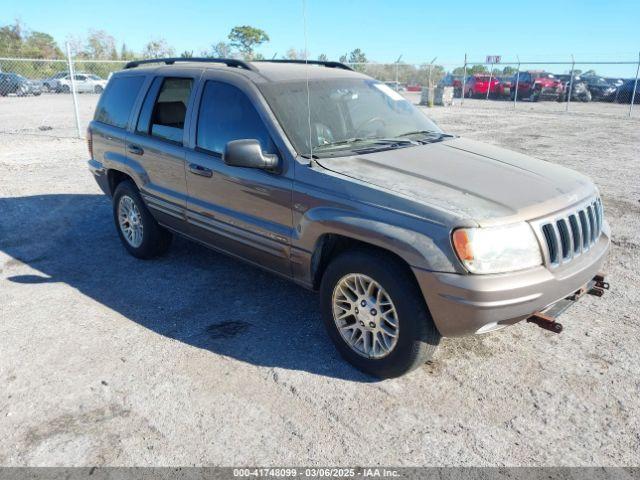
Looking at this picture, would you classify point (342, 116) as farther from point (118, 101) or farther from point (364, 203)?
point (118, 101)

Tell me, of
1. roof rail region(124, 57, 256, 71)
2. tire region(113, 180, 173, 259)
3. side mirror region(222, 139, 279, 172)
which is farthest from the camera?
tire region(113, 180, 173, 259)

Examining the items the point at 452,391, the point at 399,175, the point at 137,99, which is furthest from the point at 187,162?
the point at 452,391

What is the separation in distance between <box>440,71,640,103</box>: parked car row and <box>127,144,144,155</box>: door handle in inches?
1023

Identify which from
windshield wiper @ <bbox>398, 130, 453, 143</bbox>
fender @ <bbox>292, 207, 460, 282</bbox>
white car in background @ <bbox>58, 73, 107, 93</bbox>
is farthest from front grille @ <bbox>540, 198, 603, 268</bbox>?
white car in background @ <bbox>58, 73, 107, 93</bbox>

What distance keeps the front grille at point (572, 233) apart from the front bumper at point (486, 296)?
0.11m

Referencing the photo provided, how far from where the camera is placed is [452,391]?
326cm

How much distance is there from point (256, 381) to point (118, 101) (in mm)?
3564

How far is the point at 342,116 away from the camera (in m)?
4.12

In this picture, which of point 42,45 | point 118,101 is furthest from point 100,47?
point 118,101

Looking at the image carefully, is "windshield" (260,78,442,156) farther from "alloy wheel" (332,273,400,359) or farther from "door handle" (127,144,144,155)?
"door handle" (127,144,144,155)

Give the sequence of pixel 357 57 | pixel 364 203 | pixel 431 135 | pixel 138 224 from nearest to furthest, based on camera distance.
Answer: pixel 364 203
pixel 431 135
pixel 138 224
pixel 357 57

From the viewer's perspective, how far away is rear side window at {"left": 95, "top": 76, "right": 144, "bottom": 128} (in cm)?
529

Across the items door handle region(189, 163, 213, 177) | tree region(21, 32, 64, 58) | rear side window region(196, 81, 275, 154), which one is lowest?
door handle region(189, 163, 213, 177)

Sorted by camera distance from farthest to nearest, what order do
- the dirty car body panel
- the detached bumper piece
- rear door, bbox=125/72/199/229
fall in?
rear door, bbox=125/72/199/229
the detached bumper piece
the dirty car body panel
